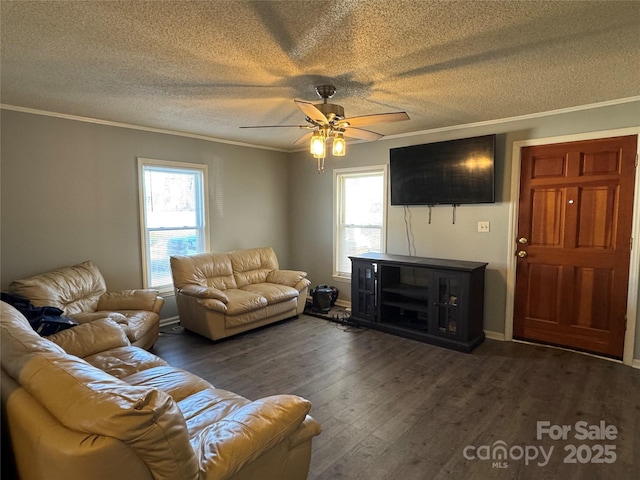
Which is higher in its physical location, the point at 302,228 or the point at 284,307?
the point at 302,228

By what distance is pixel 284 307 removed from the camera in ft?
15.3

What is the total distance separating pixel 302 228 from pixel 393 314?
2.24 metres

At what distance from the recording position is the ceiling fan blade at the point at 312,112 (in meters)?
2.45

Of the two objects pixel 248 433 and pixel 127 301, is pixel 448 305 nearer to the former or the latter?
pixel 248 433

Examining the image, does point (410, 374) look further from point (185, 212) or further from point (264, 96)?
point (185, 212)

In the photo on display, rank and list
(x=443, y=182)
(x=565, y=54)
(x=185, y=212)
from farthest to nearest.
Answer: (x=185, y=212)
(x=443, y=182)
(x=565, y=54)

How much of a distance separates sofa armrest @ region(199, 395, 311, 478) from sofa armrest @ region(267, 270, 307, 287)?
3287mm

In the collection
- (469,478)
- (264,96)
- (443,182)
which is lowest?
(469,478)

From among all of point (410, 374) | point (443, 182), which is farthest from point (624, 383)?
Answer: point (443, 182)

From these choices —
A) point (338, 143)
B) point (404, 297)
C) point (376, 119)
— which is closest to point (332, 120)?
point (338, 143)

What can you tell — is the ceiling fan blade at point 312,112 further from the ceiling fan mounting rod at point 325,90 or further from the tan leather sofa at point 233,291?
the tan leather sofa at point 233,291

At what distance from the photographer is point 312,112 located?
258 centimetres

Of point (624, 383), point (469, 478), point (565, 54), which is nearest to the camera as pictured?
point (469, 478)

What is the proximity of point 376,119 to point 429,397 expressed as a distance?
2230 millimetres
